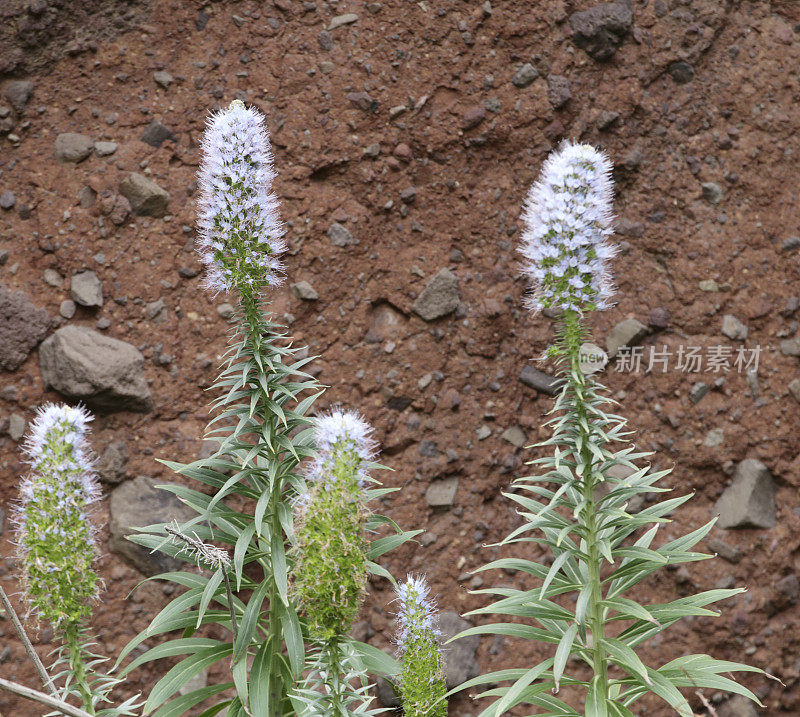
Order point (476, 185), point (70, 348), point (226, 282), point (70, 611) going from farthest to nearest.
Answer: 1. point (476, 185)
2. point (70, 348)
3. point (226, 282)
4. point (70, 611)

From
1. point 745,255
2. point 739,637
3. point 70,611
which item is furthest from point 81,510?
point 745,255

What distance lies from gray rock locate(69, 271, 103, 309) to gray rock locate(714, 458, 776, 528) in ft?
12.2

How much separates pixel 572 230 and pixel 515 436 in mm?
2333

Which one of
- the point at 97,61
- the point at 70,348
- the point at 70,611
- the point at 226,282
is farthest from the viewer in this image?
the point at 97,61

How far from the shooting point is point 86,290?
4.31 meters

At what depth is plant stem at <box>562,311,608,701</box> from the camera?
2.70 metres

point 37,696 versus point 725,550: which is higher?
point 37,696

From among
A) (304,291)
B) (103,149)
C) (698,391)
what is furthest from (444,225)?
(103,149)

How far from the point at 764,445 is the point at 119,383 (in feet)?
12.3

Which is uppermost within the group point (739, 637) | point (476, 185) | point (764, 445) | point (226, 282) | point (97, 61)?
point (97, 61)

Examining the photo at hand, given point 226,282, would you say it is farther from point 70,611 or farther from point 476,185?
point 476,185

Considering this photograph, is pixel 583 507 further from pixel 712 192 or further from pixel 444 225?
pixel 712 192

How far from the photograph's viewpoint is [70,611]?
7.06ft

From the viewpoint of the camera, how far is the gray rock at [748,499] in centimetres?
477
